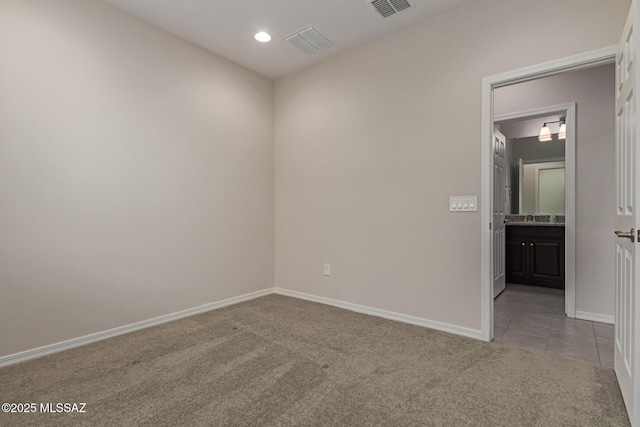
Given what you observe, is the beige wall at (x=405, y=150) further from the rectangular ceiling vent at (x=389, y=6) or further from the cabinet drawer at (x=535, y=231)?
the cabinet drawer at (x=535, y=231)

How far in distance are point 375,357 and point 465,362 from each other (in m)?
0.61

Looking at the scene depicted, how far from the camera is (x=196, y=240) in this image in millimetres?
3270

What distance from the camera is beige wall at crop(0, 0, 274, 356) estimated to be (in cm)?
221

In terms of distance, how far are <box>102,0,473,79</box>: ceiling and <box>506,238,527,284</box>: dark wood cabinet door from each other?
3.48 metres

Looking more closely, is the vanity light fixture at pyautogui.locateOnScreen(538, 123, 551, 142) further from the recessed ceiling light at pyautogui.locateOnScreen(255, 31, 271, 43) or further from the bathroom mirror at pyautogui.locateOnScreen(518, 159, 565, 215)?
the recessed ceiling light at pyautogui.locateOnScreen(255, 31, 271, 43)

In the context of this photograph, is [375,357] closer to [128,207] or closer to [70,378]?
[70,378]

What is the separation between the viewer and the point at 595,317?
3.07 meters

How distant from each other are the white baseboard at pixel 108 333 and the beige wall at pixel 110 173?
46 mm

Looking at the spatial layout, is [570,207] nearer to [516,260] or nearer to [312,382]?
[516,260]

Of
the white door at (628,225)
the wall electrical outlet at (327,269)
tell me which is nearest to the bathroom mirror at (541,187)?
the white door at (628,225)

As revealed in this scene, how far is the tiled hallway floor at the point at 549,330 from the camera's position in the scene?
7.79 feet

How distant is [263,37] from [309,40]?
0.46 metres

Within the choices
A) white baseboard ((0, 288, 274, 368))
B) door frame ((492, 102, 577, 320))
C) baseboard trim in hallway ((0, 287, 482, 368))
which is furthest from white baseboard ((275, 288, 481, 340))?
door frame ((492, 102, 577, 320))

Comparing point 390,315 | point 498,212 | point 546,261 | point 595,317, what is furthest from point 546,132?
point 390,315
